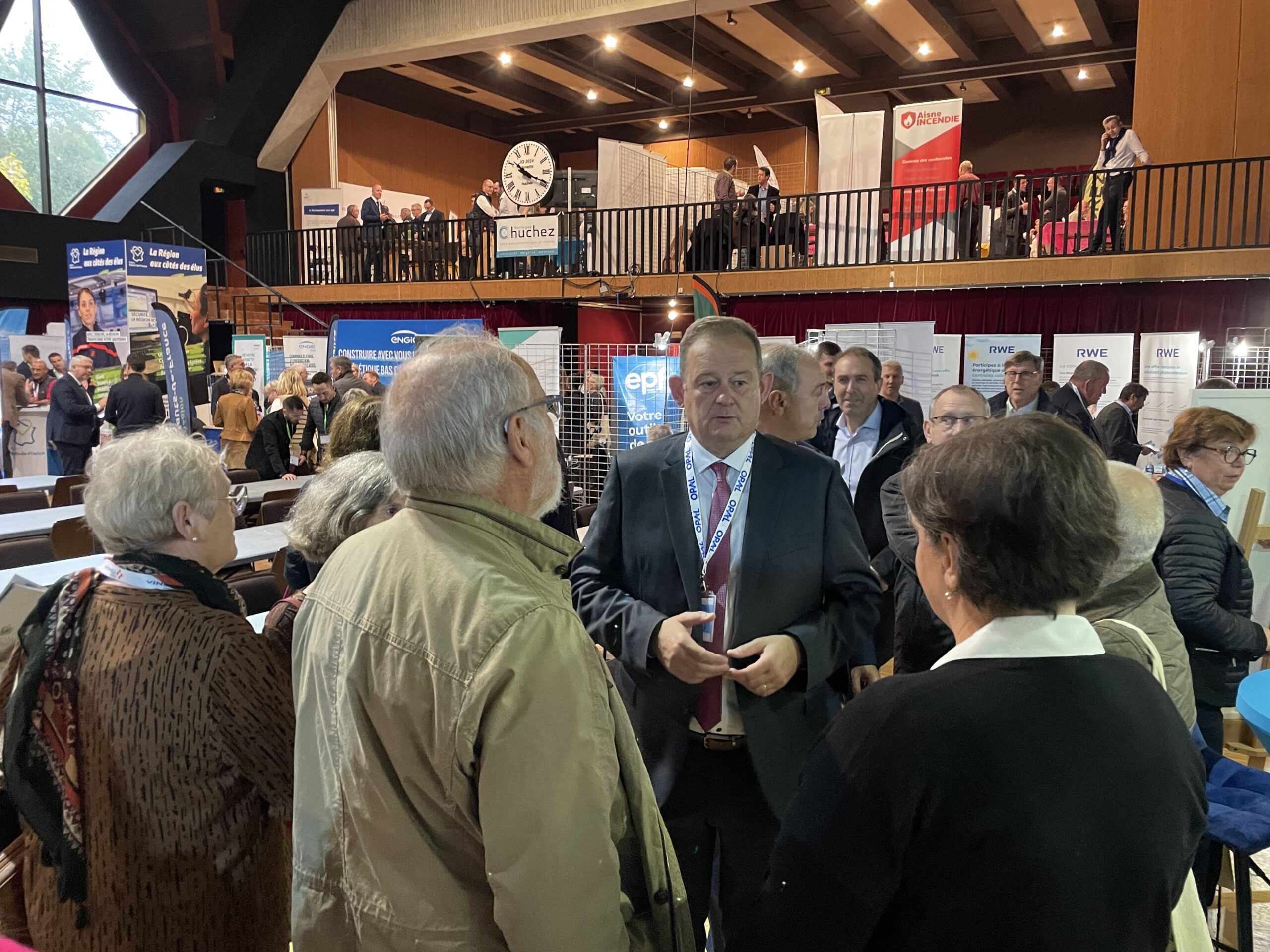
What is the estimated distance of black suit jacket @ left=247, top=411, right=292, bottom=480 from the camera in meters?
6.57

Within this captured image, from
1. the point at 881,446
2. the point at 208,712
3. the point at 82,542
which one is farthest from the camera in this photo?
the point at 82,542

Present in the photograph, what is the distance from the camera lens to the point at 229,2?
597 inches

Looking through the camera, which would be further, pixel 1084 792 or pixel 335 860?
pixel 335 860

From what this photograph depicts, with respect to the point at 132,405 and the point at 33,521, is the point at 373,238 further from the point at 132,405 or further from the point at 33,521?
the point at 33,521

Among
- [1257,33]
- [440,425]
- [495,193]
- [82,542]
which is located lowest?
[82,542]

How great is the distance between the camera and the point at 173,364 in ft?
28.0

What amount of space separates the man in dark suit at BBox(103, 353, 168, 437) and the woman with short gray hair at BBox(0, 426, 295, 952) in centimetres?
687

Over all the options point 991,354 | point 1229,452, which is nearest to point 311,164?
point 991,354

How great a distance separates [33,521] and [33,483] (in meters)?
2.12

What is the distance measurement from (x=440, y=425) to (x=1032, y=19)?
47.6ft

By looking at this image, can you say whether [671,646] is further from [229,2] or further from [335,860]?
[229,2]

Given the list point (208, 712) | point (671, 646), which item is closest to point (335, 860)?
point (208, 712)

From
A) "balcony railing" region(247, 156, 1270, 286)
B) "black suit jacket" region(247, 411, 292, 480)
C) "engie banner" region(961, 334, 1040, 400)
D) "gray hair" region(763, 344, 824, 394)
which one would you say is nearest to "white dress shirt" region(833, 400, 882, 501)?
"gray hair" region(763, 344, 824, 394)

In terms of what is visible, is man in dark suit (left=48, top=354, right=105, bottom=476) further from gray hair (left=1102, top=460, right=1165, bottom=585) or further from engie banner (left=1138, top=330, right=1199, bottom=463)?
engie banner (left=1138, top=330, right=1199, bottom=463)
